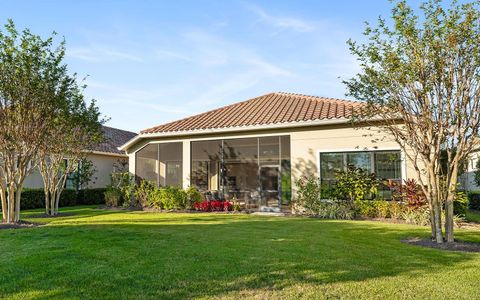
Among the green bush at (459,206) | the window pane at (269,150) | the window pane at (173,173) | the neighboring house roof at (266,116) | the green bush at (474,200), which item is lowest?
the green bush at (474,200)

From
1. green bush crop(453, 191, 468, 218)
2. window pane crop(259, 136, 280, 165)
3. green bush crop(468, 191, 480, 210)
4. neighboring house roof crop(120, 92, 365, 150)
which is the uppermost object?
neighboring house roof crop(120, 92, 365, 150)

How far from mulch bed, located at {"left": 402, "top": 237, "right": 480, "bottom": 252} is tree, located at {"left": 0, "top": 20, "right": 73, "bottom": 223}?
11.9 m

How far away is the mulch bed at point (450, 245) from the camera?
7.34 metres

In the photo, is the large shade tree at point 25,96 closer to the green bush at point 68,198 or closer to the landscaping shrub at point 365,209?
the green bush at point 68,198

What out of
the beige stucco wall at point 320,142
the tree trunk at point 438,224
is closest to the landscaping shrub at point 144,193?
the beige stucco wall at point 320,142

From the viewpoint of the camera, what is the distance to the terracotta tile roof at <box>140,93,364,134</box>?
15383mm

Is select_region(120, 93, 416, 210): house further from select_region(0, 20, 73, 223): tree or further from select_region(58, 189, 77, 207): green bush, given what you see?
select_region(0, 20, 73, 223): tree

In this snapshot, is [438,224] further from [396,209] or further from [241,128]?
[241,128]

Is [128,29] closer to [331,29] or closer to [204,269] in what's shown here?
[331,29]

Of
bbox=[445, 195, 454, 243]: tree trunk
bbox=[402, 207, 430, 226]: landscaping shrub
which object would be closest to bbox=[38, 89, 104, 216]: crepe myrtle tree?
bbox=[445, 195, 454, 243]: tree trunk

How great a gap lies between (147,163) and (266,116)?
25.6 feet

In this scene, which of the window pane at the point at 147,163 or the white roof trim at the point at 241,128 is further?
the window pane at the point at 147,163

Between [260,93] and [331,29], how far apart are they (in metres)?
9.81

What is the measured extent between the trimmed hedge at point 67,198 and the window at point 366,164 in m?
15.9
